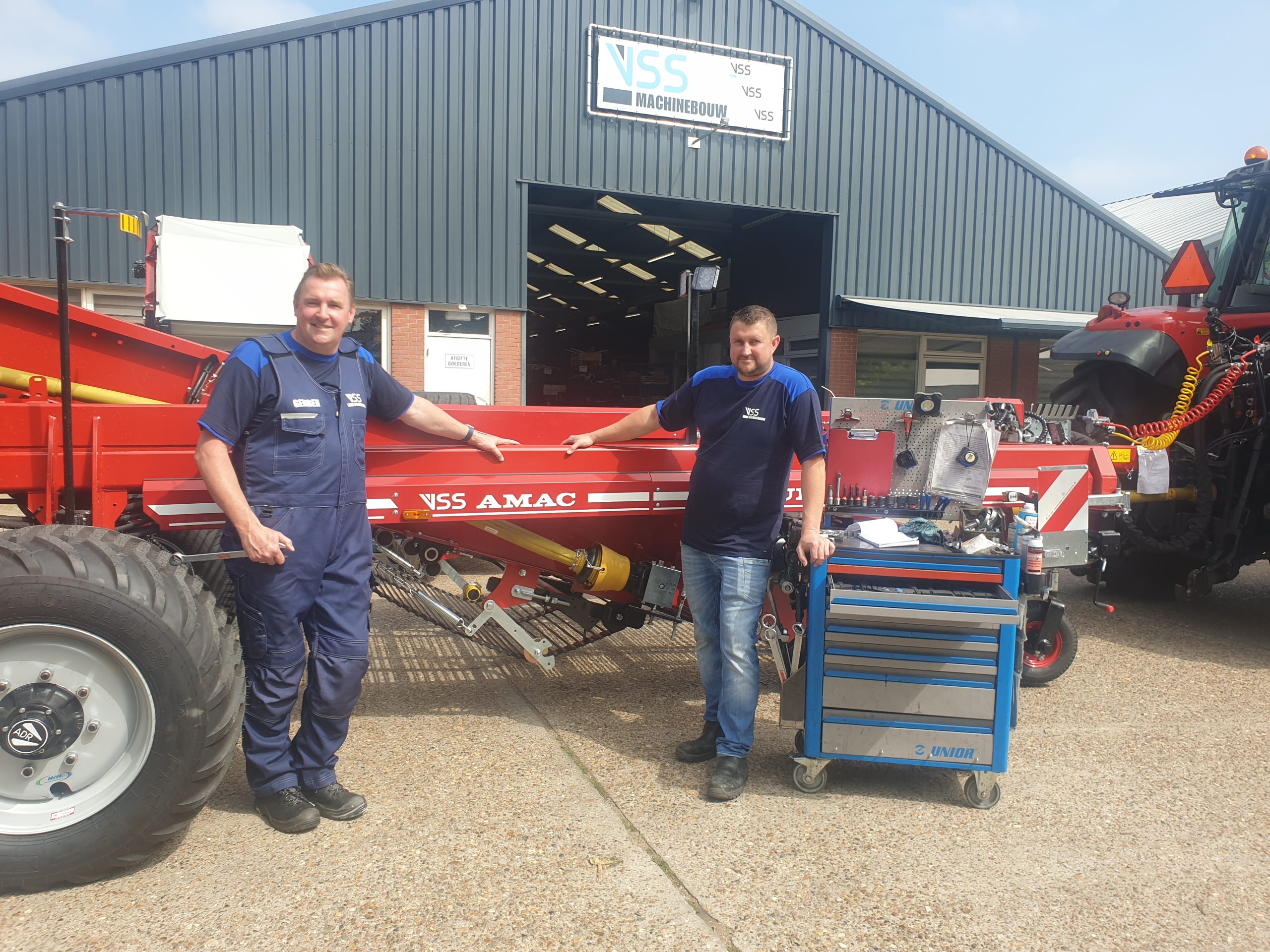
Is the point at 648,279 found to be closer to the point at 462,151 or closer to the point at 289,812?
the point at 462,151

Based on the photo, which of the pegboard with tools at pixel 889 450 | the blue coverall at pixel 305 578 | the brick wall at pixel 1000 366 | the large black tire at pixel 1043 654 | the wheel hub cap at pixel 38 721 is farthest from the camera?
the brick wall at pixel 1000 366

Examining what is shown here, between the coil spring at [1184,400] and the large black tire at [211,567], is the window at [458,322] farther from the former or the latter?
the coil spring at [1184,400]

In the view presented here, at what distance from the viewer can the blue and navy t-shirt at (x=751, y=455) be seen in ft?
10.6

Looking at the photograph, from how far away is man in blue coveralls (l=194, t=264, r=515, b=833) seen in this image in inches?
105

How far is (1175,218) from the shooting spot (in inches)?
922

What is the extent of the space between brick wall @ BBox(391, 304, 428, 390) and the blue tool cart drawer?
30.2 ft

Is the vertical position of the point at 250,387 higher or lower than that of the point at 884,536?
higher

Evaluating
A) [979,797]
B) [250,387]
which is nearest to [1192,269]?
[979,797]

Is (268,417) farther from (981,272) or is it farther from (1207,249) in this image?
(981,272)

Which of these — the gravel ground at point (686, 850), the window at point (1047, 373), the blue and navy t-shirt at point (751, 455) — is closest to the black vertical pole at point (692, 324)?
the blue and navy t-shirt at point (751, 455)

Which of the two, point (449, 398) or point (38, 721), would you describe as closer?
point (38, 721)

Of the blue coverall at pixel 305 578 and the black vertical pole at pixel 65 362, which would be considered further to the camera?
the blue coverall at pixel 305 578

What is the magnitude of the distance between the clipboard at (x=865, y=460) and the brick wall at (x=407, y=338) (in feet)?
28.1

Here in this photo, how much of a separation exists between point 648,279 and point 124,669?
1836cm
